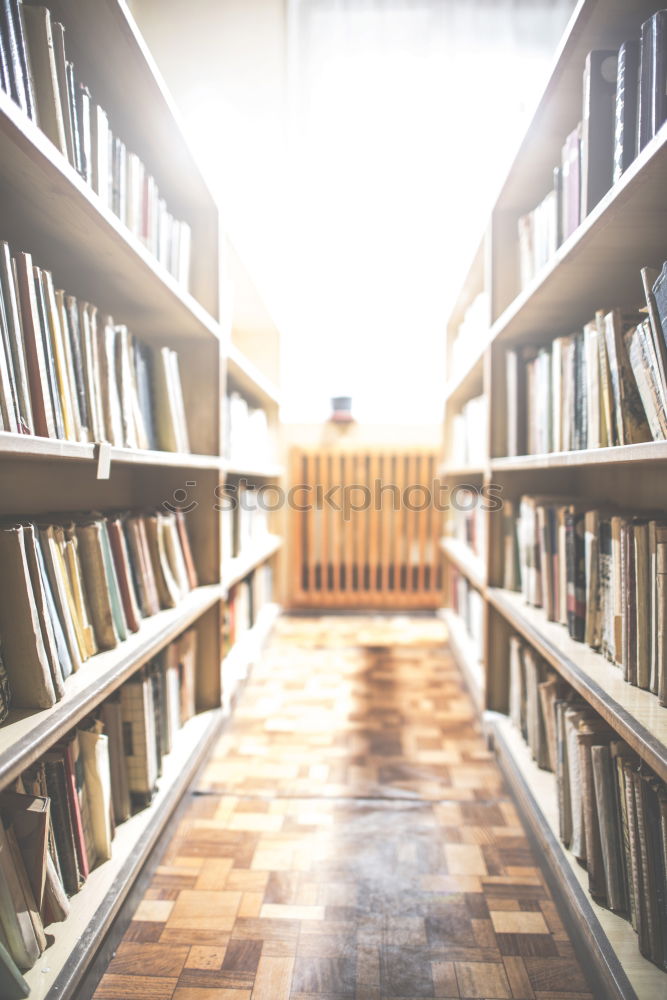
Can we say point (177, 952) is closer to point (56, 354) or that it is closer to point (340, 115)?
point (56, 354)

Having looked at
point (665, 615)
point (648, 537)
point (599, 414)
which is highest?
point (599, 414)

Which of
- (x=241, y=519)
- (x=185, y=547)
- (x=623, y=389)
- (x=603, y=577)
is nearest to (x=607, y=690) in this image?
(x=603, y=577)

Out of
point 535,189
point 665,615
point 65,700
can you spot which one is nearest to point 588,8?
point 535,189

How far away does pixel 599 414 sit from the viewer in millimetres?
1019

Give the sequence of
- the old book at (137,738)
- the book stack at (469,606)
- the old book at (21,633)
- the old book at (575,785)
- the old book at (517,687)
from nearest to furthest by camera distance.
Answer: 1. the old book at (21,633)
2. the old book at (575,785)
3. the old book at (137,738)
4. the old book at (517,687)
5. the book stack at (469,606)

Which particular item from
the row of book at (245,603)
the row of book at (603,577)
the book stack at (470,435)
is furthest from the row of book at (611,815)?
the row of book at (245,603)

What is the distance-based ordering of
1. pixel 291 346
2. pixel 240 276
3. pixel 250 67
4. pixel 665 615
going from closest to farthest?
1. pixel 665 615
2. pixel 240 276
3. pixel 250 67
4. pixel 291 346

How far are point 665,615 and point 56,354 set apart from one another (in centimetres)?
99

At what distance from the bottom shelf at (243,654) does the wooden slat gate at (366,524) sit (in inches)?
16.8

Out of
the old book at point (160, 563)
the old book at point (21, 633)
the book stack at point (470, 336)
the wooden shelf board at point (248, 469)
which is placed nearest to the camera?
the old book at point (21, 633)

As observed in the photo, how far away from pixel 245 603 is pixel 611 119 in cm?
199

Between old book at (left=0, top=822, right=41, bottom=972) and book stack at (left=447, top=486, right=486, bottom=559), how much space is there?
1601 mm

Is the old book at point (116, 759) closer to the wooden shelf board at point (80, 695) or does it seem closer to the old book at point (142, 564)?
the wooden shelf board at point (80, 695)

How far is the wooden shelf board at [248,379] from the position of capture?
72.7 inches
